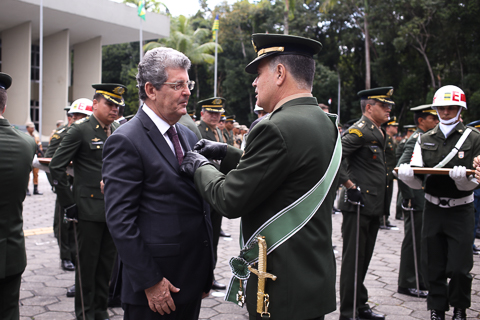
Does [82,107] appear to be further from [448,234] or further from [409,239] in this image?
[448,234]

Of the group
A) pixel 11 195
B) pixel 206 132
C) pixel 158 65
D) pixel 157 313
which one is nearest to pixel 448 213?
pixel 157 313

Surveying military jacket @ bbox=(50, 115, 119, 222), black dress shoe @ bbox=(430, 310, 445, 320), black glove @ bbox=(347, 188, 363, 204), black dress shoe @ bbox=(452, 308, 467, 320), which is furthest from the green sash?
black dress shoe @ bbox=(452, 308, 467, 320)

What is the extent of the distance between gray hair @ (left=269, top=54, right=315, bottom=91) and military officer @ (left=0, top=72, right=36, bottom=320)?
1972 mm


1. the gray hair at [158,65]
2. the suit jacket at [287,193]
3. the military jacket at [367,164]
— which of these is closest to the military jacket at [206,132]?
the military jacket at [367,164]

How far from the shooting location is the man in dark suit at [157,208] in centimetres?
225

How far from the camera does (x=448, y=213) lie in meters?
4.34

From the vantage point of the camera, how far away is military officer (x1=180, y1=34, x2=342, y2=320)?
207cm

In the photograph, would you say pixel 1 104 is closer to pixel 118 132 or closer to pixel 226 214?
pixel 118 132

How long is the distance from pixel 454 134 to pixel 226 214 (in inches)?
131

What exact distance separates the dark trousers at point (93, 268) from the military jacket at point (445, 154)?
339cm

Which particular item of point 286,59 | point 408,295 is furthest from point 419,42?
point 286,59

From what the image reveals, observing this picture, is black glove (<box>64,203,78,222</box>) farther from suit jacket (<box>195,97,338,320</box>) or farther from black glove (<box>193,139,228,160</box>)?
suit jacket (<box>195,97,338,320</box>)

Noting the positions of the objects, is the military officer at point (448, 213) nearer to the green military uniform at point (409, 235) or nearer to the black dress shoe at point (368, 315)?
the black dress shoe at point (368, 315)

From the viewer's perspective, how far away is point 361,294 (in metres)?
4.58
